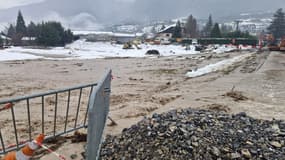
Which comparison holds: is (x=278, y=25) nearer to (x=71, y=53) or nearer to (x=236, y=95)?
(x=71, y=53)

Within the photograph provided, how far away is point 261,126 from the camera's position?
16.9 feet

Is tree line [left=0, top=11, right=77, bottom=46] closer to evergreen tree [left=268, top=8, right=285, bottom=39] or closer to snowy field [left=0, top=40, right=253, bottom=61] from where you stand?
snowy field [left=0, top=40, right=253, bottom=61]

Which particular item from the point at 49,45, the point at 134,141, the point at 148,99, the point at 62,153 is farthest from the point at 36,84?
the point at 49,45

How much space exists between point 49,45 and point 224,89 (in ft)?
182

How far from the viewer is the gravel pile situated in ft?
13.6

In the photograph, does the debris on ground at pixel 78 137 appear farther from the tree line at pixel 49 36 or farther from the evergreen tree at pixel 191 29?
the evergreen tree at pixel 191 29

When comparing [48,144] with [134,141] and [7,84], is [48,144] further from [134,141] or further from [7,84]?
[7,84]

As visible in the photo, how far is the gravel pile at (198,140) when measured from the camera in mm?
4137

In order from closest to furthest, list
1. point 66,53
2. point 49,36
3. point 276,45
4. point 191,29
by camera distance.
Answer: point 276,45
point 66,53
point 49,36
point 191,29

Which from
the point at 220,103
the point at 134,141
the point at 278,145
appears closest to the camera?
the point at 278,145

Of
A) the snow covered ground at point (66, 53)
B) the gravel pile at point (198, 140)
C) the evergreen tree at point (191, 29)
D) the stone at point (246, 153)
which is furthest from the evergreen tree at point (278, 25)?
the stone at point (246, 153)

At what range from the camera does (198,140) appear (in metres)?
4.29

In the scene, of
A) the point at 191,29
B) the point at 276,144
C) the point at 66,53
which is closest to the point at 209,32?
the point at 191,29

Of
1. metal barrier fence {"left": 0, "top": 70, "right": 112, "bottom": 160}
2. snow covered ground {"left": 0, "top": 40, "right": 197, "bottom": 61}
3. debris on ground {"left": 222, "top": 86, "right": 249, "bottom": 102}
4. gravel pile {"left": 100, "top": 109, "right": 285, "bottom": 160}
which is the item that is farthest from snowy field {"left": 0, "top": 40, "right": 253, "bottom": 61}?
gravel pile {"left": 100, "top": 109, "right": 285, "bottom": 160}
